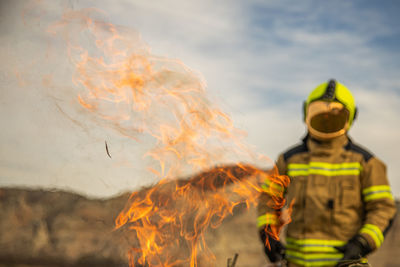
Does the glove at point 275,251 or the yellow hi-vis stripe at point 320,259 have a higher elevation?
the yellow hi-vis stripe at point 320,259

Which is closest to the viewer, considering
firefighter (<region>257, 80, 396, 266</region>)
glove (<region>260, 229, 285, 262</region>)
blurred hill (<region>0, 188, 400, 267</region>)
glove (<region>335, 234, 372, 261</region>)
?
glove (<region>335, 234, 372, 261</region>)

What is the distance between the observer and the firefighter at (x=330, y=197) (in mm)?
3885

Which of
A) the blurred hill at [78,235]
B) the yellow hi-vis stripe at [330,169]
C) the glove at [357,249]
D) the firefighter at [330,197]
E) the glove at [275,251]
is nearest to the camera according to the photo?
the glove at [357,249]

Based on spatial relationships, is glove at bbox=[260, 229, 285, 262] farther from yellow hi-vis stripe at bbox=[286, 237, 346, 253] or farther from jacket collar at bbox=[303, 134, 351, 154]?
jacket collar at bbox=[303, 134, 351, 154]

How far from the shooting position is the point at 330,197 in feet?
13.2

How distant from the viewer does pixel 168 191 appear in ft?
42.1

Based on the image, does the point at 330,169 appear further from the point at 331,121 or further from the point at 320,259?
the point at 320,259

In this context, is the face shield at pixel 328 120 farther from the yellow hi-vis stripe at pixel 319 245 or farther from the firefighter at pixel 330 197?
the yellow hi-vis stripe at pixel 319 245

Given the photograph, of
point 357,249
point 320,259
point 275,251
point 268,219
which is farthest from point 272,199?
point 357,249

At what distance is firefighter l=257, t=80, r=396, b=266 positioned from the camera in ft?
12.7

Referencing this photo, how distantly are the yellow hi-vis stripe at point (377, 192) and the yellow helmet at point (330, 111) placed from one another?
2.08 feet

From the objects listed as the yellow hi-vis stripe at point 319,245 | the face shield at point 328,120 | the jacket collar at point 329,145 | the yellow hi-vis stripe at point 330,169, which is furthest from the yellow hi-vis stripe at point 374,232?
the face shield at point 328,120

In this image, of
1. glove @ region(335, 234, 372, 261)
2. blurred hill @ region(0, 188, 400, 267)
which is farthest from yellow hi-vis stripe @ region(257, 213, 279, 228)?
blurred hill @ region(0, 188, 400, 267)

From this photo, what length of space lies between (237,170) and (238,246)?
7872 millimetres
